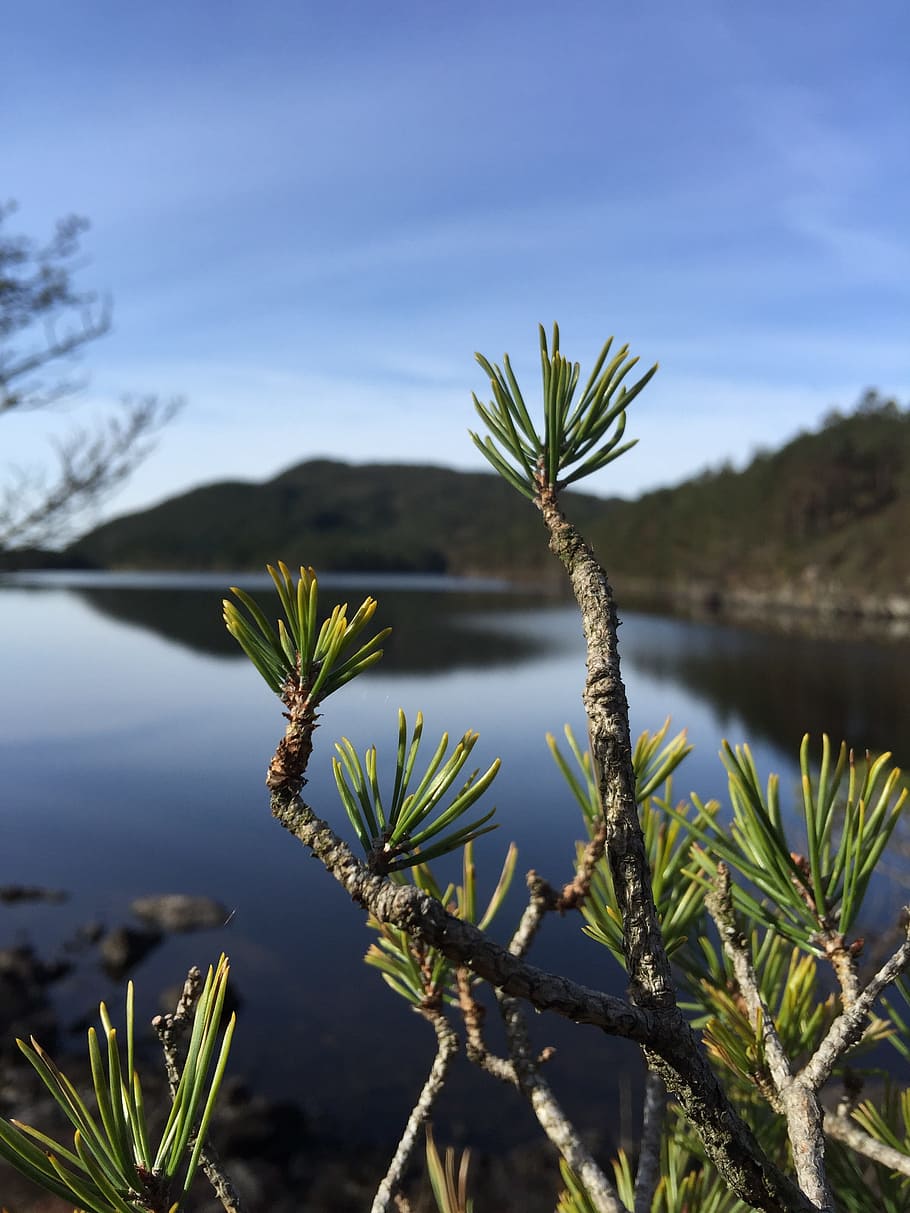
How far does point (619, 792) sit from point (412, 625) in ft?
98.8

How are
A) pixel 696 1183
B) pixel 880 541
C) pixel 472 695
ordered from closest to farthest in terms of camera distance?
pixel 696 1183 < pixel 472 695 < pixel 880 541

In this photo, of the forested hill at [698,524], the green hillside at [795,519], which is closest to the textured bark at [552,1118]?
the forested hill at [698,524]

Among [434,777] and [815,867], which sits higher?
[434,777]

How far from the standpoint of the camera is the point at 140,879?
37.1 ft

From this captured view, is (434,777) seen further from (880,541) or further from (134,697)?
Result: (880,541)

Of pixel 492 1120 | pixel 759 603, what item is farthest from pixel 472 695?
pixel 759 603

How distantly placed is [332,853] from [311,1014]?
30.6ft

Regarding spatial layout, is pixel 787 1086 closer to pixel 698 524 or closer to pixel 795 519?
pixel 795 519

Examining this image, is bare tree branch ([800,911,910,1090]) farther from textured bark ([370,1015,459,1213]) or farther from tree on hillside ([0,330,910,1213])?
textured bark ([370,1015,459,1213])

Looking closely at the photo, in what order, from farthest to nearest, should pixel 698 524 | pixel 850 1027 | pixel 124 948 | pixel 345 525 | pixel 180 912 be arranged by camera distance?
pixel 345 525 → pixel 698 524 → pixel 180 912 → pixel 124 948 → pixel 850 1027

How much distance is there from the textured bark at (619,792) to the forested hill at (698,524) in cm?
4046

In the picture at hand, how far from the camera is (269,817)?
15.5 feet

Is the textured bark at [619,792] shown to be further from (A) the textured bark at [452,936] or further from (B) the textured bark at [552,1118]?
(B) the textured bark at [552,1118]

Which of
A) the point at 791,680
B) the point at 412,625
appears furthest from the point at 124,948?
the point at 412,625
